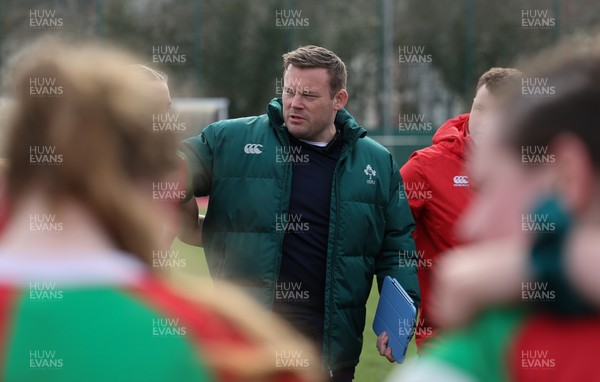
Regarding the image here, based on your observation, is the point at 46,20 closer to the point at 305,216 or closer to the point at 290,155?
the point at 290,155

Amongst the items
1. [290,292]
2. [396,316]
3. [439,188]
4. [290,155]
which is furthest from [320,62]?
[396,316]

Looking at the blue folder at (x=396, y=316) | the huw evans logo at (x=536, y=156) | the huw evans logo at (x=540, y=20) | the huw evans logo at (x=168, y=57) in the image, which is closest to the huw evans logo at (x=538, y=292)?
the huw evans logo at (x=536, y=156)

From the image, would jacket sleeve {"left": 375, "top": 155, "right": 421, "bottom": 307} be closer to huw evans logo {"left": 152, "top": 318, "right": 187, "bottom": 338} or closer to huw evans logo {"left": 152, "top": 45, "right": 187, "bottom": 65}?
huw evans logo {"left": 152, "top": 45, "right": 187, "bottom": 65}

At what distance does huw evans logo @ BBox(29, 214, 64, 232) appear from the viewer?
1354mm

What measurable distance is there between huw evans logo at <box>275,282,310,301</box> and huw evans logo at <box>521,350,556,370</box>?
3.29 metres

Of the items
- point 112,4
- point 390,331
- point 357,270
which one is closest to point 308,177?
point 357,270

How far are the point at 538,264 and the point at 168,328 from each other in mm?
482

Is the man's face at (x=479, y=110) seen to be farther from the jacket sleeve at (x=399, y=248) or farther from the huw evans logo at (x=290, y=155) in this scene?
the huw evans logo at (x=290, y=155)

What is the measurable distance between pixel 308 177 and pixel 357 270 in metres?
0.47

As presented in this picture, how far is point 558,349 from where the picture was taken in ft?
4.18

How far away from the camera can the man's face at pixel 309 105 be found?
4.80 meters

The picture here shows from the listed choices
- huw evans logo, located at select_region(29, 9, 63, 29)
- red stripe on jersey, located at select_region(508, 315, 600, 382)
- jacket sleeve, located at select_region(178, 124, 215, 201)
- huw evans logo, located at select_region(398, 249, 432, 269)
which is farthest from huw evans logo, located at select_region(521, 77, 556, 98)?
huw evans logo, located at select_region(29, 9, 63, 29)

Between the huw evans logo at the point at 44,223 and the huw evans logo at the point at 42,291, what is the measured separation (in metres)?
0.07

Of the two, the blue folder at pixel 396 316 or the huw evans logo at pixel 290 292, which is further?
the huw evans logo at pixel 290 292
